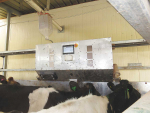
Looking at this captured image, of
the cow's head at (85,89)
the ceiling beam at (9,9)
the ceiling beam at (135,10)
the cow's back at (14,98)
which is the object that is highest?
the ceiling beam at (9,9)

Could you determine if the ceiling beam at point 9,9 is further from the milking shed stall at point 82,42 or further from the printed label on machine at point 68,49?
the printed label on machine at point 68,49

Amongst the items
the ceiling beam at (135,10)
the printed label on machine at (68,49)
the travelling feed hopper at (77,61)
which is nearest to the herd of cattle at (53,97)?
the travelling feed hopper at (77,61)

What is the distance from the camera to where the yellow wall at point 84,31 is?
9.30 ft

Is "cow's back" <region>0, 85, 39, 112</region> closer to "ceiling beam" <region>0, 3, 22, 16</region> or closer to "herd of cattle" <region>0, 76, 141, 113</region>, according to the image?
"herd of cattle" <region>0, 76, 141, 113</region>

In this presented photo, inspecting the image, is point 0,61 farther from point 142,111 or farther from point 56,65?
point 142,111

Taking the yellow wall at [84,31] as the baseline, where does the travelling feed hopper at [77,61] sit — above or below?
below

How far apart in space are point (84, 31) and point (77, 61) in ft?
5.52

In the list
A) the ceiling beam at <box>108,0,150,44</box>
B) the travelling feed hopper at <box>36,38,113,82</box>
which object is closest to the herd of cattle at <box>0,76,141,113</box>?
the travelling feed hopper at <box>36,38,113,82</box>

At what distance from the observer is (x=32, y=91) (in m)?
1.93

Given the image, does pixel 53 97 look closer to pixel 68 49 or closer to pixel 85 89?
pixel 85 89

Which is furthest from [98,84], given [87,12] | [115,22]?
[87,12]

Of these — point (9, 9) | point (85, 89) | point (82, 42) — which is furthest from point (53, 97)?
point (9, 9)

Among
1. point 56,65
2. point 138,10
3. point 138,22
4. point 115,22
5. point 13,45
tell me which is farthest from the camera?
point 13,45

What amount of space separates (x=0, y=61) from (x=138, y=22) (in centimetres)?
487
